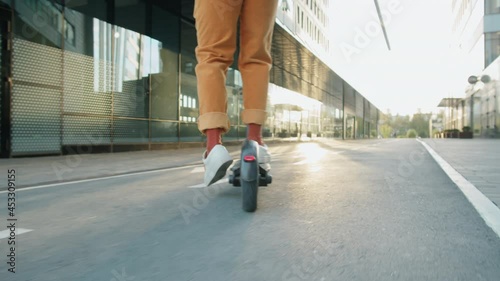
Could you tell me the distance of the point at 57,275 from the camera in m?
1.24

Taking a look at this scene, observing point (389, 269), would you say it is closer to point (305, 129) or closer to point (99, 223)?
point (99, 223)

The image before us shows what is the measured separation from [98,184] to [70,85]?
6.33 meters

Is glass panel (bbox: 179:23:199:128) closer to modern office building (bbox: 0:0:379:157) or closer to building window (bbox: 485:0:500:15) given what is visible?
modern office building (bbox: 0:0:379:157)

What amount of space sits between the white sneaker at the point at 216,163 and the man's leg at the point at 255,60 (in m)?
0.36

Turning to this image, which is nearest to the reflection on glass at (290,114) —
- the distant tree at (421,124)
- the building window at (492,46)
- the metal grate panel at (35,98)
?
the metal grate panel at (35,98)

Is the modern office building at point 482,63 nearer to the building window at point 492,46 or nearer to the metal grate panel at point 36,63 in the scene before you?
the building window at point 492,46

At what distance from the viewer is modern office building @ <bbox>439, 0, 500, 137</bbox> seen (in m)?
33.5

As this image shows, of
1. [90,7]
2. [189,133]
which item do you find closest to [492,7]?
[189,133]

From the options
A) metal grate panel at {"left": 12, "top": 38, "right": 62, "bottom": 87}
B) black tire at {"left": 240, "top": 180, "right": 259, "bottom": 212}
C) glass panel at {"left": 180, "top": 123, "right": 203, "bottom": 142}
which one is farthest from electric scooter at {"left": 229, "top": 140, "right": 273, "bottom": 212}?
glass panel at {"left": 180, "top": 123, "right": 203, "bottom": 142}

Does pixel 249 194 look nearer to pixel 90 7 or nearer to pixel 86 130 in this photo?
pixel 86 130

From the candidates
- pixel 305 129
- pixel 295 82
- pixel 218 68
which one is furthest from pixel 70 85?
pixel 305 129

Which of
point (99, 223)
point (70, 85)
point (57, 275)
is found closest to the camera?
point (57, 275)

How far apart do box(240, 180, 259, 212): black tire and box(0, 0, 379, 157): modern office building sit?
7.05m

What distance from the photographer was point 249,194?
2088 mm
